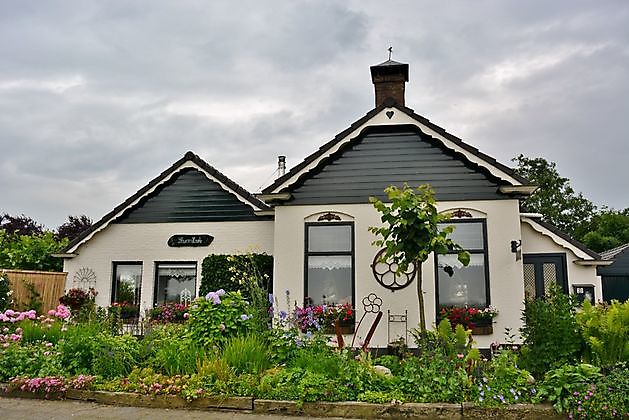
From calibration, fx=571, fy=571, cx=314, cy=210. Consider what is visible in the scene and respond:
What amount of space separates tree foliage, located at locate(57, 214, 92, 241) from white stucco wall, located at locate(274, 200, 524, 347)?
48.4 feet

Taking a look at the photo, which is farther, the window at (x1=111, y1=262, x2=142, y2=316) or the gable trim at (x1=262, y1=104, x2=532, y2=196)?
the window at (x1=111, y1=262, x2=142, y2=316)

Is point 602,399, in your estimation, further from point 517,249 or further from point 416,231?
point 517,249

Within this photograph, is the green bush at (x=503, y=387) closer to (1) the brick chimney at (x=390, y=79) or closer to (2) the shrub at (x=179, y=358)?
(2) the shrub at (x=179, y=358)

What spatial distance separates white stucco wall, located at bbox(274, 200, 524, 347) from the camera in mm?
11062

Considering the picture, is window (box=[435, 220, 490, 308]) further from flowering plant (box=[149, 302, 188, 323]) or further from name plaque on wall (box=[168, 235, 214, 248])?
flowering plant (box=[149, 302, 188, 323])

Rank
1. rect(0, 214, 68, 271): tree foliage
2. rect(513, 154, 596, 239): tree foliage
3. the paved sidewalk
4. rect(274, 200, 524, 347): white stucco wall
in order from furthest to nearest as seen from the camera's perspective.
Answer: rect(513, 154, 596, 239): tree foliage → rect(0, 214, 68, 271): tree foliage → rect(274, 200, 524, 347): white stucco wall → the paved sidewalk

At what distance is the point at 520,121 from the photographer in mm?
15398

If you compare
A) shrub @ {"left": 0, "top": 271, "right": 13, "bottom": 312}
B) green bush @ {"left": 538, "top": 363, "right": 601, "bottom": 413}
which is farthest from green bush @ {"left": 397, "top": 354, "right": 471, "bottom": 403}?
shrub @ {"left": 0, "top": 271, "right": 13, "bottom": 312}

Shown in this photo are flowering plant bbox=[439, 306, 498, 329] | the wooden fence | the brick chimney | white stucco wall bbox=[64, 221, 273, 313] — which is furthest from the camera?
the wooden fence

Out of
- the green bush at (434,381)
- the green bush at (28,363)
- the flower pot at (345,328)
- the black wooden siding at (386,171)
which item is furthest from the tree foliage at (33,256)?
the green bush at (434,381)

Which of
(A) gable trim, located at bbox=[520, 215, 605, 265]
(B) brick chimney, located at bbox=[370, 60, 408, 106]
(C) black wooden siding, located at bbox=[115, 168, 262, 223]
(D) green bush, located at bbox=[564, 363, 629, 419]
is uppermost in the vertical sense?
(B) brick chimney, located at bbox=[370, 60, 408, 106]

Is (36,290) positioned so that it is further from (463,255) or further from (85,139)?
(463,255)

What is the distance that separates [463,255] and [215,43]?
6136 mm

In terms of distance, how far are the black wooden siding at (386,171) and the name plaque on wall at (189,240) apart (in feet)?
9.79
